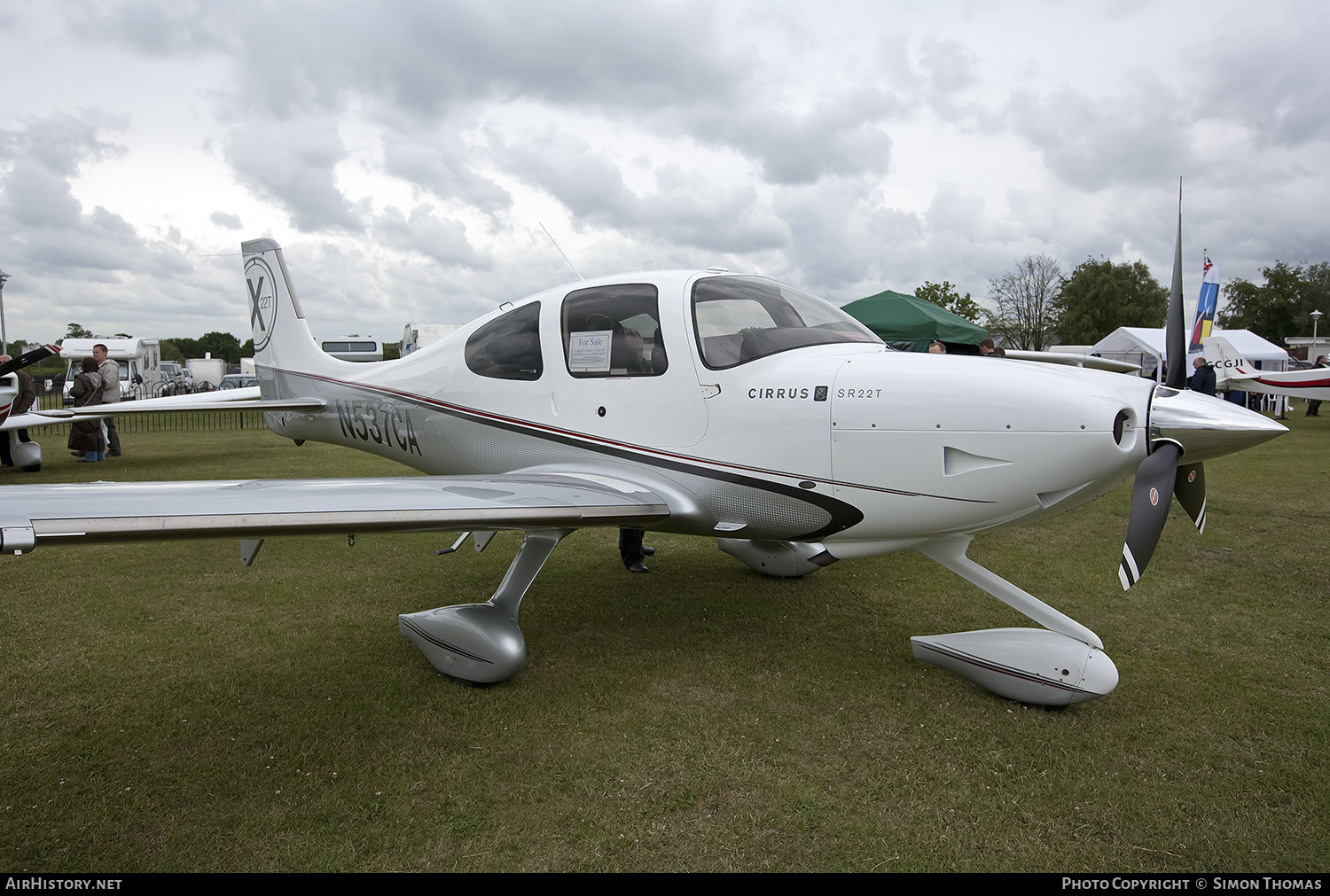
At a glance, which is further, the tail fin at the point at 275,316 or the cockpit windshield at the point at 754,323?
the tail fin at the point at 275,316

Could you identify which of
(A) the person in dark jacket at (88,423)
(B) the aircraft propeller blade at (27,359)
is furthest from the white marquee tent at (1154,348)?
(B) the aircraft propeller blade at (27,359)

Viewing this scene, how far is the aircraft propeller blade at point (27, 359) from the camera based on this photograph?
10.5 m

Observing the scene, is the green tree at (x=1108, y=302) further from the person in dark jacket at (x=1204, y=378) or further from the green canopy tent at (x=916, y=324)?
the green canopy tent at (x=916, y=324)

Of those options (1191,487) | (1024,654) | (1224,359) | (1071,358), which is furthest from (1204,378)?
(1024,654)

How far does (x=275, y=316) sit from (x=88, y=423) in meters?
8.45

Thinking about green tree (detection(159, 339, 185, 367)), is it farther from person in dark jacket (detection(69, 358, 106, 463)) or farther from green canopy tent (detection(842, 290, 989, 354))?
green canopy tent (detection(842, 290, 989, 354))

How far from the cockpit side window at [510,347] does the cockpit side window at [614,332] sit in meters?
0.25

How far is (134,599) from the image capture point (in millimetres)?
5352

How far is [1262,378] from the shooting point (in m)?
19.2

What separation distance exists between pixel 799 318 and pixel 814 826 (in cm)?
261

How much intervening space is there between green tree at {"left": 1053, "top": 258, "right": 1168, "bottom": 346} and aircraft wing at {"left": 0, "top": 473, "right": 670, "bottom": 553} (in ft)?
196

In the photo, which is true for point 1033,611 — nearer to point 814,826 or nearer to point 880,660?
point 880,660

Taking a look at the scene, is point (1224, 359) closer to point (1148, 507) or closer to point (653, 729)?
point (1148, 507)

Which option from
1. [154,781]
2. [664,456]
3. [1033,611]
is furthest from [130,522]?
[1033,611]
